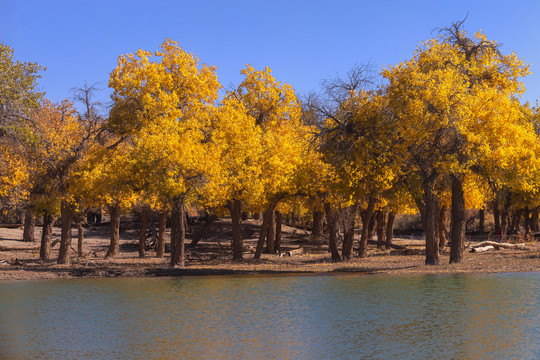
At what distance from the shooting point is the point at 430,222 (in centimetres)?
3503

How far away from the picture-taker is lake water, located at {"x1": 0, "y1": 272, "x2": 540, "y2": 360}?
16.5 meters

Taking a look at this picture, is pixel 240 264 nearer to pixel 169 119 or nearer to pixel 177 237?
pixel 177 237

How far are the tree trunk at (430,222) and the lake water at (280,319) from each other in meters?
4.53

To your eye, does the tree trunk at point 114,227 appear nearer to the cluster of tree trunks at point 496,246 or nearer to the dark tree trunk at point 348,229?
the dark tree trunk at point 348,229

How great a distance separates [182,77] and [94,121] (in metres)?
7.94

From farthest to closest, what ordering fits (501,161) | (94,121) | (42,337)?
(94,121), (501,161), (42,337)

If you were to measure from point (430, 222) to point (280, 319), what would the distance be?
16782 mm

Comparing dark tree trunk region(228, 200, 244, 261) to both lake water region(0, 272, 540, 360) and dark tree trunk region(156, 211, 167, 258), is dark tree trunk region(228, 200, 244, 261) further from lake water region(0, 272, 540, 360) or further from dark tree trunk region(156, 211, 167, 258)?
lake water region(0, 272, 540, 360)

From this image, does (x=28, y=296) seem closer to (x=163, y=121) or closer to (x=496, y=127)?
(x=163, y=121)

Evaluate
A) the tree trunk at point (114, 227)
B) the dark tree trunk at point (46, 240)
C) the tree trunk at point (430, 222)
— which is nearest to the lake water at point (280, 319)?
the tree trunk at point (430, 222)

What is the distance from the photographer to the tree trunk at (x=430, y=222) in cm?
3453

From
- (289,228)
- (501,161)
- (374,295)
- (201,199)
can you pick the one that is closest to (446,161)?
(501,161)

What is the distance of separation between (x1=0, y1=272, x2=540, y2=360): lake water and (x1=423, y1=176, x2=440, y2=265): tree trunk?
4.53 m

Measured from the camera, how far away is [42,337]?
61.6 ft
